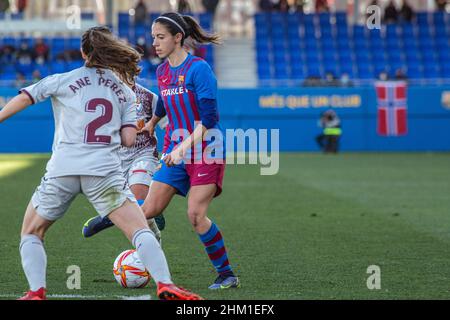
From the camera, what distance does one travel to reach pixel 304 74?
3266 cm

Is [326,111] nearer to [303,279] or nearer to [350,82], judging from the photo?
[350,82]

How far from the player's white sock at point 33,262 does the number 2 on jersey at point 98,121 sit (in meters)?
0.75

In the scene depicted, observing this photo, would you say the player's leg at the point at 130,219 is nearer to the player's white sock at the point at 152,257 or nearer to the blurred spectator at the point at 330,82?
the player's white sock at the point at 152,257

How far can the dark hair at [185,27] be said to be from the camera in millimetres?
7371

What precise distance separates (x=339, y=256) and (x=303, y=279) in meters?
1.53

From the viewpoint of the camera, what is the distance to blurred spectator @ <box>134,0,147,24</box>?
32625mm

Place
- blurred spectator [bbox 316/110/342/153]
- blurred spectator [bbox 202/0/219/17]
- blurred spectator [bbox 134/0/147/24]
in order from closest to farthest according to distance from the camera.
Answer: blurred spectator [bbox 316/110/342/153] → blurred spectator [bbox 134/0/147/24] → blurred spectator [bbox 202/0/219/17]

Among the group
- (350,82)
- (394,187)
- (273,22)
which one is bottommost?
(394,187)

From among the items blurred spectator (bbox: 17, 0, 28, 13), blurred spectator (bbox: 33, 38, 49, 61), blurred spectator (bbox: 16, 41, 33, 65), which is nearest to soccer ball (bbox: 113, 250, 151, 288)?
blurred spectator (bbox: 33, 38, 49, 61)

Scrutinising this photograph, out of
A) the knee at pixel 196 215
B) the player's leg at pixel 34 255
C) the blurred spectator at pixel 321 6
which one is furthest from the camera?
the blurred spectator at pixel 321 6

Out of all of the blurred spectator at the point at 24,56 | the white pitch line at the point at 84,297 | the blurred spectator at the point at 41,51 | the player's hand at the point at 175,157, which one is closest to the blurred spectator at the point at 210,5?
the blurred spectator at the point at 41,51

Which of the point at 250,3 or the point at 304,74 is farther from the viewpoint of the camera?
→ the point at 250,3

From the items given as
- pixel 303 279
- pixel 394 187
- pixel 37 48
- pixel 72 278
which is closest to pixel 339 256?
pixel 303 279

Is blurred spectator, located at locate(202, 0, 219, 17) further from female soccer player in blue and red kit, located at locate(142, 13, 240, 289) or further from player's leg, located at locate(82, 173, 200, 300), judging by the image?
player's leg, located at locate(82, 173, 200, 300)
